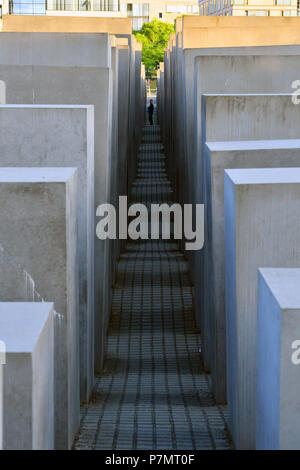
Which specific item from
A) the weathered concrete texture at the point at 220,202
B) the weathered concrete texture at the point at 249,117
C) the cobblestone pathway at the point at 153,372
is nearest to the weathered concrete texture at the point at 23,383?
the cobblestone pathway at the point at 153,372

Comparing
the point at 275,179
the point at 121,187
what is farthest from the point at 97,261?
the point at 121,187

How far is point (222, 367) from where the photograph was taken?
7.21m

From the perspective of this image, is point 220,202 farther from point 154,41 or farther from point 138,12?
point 138,12

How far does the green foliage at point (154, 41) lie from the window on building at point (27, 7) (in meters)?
8.42

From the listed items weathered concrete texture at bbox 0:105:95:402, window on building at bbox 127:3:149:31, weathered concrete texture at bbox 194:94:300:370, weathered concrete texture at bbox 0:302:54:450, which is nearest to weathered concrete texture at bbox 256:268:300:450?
weathered concrete texture at bbox 0:302:54:450

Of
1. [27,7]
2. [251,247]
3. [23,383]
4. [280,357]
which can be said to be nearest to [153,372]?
[251,247]

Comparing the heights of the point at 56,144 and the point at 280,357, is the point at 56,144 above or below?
above

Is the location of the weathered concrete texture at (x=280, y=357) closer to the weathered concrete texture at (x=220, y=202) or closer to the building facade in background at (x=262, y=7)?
the weathered concrete texture at (x=220, y=202)

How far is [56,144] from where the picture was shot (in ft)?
22.7

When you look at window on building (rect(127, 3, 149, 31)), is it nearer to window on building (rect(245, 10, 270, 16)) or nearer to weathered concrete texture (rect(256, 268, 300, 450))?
window on building (rect(245, 10, 270, 16))

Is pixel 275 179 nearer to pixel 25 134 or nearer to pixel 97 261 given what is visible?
pixel 25 134

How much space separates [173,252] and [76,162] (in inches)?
312

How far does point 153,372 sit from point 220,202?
2355 mm

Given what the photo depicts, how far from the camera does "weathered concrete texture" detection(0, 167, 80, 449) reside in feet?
17.4
